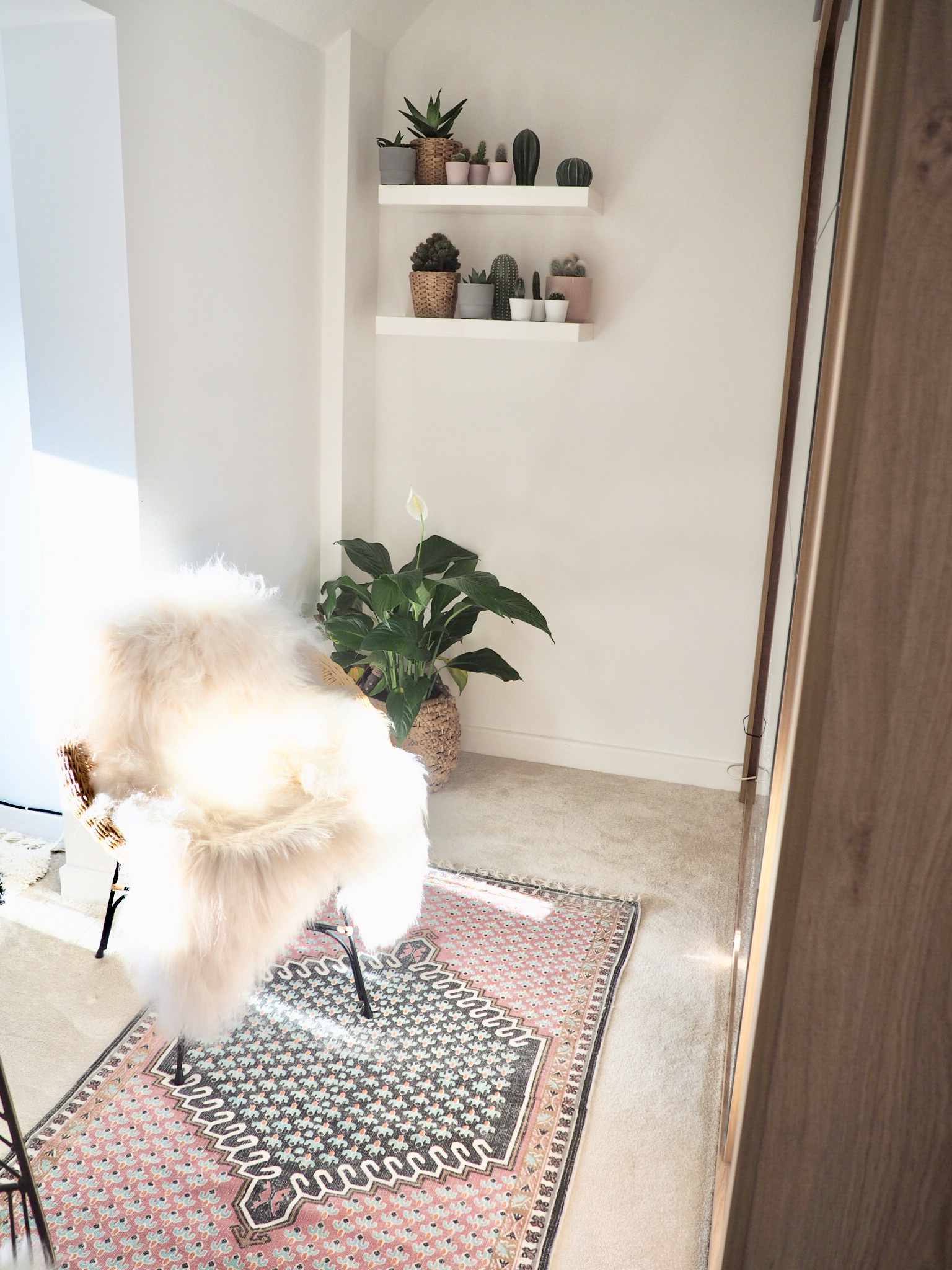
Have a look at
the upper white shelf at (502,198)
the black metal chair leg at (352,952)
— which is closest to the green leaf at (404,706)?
the black metal chair leg at (352,952)

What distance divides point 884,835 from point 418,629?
2.03 meters

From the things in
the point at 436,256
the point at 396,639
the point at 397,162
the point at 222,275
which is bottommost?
the point at 396,639

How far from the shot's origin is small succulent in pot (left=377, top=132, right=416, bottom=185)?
9.26 feet

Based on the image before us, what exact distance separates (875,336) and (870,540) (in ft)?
0.55

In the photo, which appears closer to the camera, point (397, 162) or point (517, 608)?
point (517, 608)

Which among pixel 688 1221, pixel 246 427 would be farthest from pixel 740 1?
pixel 688 1221

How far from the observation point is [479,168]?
9.11 ft

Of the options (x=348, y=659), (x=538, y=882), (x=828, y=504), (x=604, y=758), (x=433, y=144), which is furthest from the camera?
(x=604, y=758)

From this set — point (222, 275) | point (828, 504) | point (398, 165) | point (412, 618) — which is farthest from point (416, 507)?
point (828, 504)

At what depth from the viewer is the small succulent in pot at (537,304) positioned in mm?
2844

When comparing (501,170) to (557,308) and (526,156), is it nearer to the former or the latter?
(526,156)

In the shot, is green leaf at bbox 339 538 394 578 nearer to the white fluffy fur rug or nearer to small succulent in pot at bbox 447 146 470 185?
the white fluffy fur rug

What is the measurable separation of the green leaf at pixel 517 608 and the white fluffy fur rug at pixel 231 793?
0.64m

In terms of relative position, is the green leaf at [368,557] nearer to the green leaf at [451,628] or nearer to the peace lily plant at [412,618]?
the peace lily plant at [412,618]
